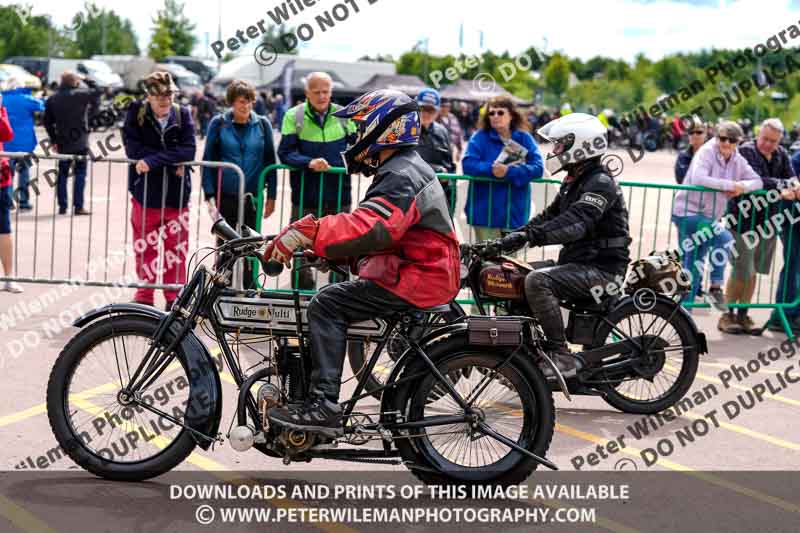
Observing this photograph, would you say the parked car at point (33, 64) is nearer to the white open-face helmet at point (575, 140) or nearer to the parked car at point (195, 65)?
the parked car at point (195, 65)

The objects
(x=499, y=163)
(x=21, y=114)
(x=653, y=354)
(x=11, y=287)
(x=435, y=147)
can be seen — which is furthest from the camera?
(x=21, y=114)

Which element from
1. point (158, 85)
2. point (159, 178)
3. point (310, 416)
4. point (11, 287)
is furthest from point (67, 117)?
point (310, 416)

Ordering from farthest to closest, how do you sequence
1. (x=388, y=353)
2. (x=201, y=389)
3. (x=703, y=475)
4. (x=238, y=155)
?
(x=238, y=155) < (x=703, y=475) < (x=388, y=353) < (x=201, y=389)

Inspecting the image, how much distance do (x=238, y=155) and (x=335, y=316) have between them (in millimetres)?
4409

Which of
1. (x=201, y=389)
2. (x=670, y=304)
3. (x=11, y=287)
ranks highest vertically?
(x=670, y=304)

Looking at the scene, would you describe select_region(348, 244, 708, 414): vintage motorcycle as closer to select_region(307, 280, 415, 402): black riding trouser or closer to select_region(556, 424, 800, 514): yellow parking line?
select_region(556, 424, 800, 514): yellow parking line

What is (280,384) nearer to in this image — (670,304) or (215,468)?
(215,468)

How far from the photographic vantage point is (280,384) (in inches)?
195

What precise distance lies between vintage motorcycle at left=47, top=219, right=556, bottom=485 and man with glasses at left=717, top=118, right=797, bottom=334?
4.86 meters

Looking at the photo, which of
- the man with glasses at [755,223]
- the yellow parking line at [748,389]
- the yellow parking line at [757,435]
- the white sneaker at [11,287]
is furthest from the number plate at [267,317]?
the man with glasses at [755,223]

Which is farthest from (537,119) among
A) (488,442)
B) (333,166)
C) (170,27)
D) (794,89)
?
(488,442)

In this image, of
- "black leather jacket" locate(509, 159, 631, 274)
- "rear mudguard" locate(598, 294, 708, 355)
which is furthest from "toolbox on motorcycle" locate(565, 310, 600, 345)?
"black leather jacket" locate(509, 159, 631, 274)

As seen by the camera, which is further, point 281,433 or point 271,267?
point 271,267

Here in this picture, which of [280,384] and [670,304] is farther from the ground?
[670,304]
